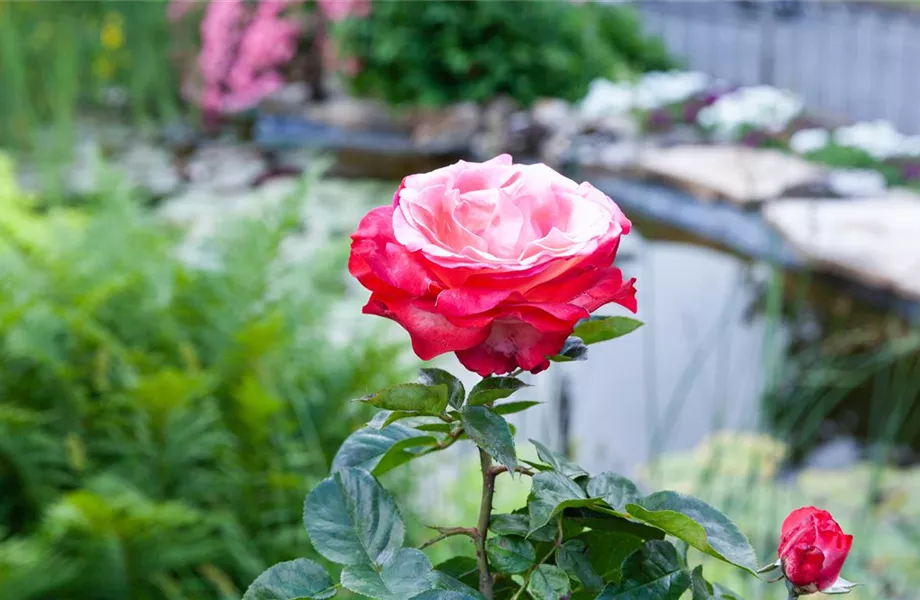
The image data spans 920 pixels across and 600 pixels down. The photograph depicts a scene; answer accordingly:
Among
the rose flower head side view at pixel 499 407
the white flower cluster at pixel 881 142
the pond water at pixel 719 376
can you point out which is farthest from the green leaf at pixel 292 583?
the white flower cluster at pixel 881 142

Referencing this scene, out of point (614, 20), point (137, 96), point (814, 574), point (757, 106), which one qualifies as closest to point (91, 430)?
point (814, 574)

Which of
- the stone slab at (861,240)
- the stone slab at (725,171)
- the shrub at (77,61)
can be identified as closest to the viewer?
the stone slab at (861,240)

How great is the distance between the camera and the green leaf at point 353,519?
352mm

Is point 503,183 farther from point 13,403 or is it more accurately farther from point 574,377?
point 574,377

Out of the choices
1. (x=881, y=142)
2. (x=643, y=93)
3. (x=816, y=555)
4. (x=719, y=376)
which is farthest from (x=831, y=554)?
(x=643, y=93)

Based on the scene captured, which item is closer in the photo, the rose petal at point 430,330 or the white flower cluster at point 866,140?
the rose petal at point 430,330

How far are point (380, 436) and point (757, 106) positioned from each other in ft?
8.90

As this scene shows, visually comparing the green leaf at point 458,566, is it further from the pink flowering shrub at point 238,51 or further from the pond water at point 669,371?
the pink flowering shrub at point 238,51

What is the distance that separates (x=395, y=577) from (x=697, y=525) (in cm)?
11

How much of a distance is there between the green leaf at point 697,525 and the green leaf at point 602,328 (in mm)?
68

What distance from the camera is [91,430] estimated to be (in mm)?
1441

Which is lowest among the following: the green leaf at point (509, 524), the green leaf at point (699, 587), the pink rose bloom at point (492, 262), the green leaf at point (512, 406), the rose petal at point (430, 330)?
the green leaf at point (699, 587)

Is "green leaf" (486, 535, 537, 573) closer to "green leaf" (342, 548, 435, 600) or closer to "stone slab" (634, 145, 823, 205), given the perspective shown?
"green leaf" (342, 548, 435, 600)

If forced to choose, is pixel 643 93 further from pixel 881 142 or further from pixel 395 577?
pixel 395 577
